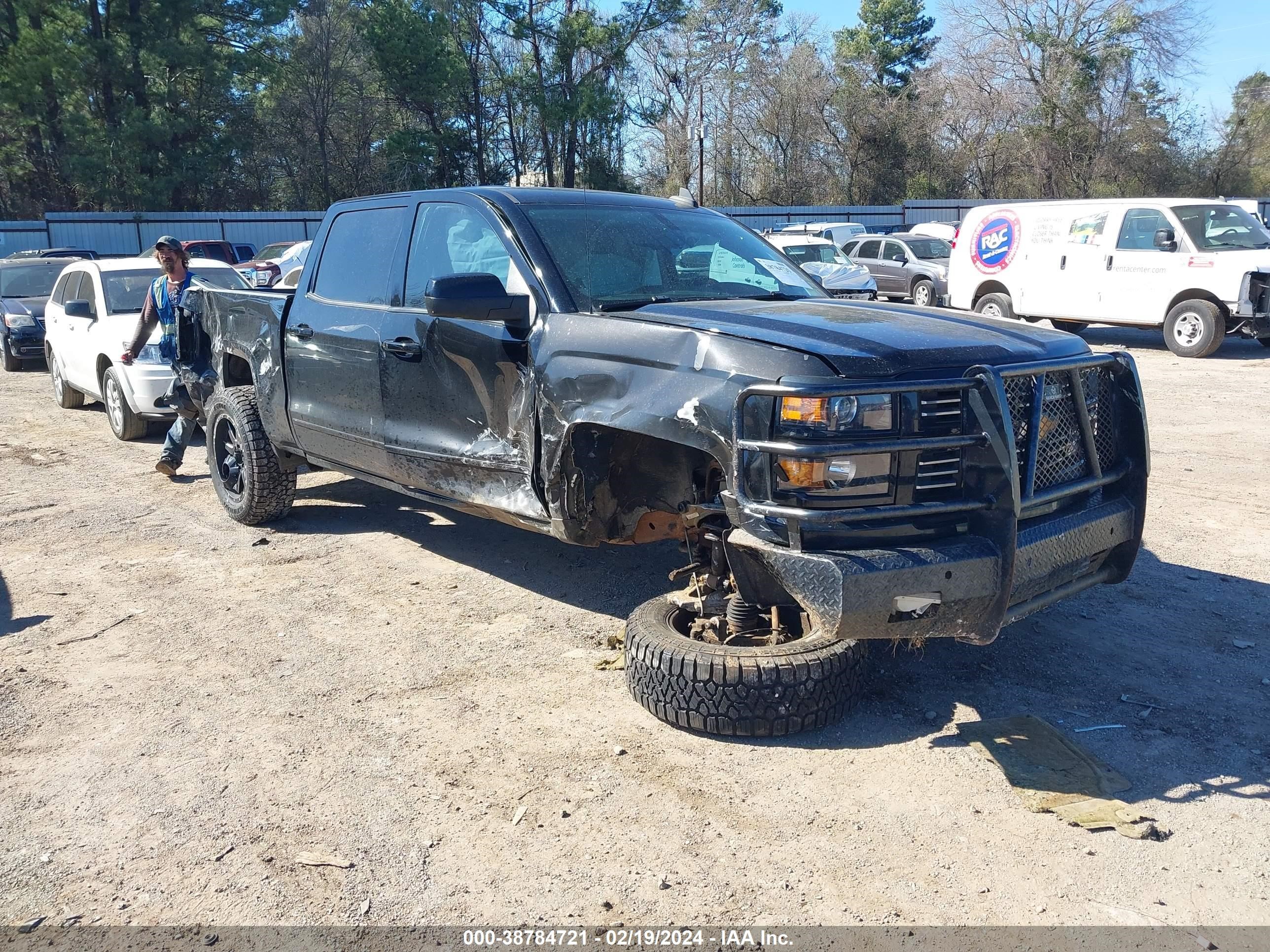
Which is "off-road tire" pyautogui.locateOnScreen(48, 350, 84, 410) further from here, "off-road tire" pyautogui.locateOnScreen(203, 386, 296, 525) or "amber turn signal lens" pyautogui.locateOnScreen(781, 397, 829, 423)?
"amber turn signal lens" pyautogui.locateOnScreen(781, 397, 829, 423)

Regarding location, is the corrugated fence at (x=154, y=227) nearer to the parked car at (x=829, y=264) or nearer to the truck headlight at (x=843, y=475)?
the parked car at (x=829, y=264)

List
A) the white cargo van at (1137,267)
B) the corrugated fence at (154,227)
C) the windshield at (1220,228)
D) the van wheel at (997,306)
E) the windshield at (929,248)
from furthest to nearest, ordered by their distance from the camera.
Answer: the corrugated fence at (154,227), the windshield at (929,248), the van wheel at (997,306), the windshield at (1220,228), the white cargo van at (1137,267)

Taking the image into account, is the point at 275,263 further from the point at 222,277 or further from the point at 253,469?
the point at 253,469

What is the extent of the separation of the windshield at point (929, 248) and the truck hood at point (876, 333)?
58.0ft

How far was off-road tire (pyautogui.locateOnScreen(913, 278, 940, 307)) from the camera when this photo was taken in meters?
20.1

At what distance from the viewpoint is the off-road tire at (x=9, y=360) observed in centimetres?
1523

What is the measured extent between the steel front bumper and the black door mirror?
1431 mm

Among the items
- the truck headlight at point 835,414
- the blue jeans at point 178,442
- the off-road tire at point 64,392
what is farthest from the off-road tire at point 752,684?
the off-road tire at point 64,392

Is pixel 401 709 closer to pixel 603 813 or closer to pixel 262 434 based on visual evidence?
pixel 603 813

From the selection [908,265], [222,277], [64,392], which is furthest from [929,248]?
[64,392]

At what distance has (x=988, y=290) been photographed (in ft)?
54.0

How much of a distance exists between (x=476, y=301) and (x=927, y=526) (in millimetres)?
1960

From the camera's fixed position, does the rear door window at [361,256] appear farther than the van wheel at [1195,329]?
No

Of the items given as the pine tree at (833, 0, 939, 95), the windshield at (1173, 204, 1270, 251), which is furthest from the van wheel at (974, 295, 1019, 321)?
the pine tree at (833, 0, 939, 95)
